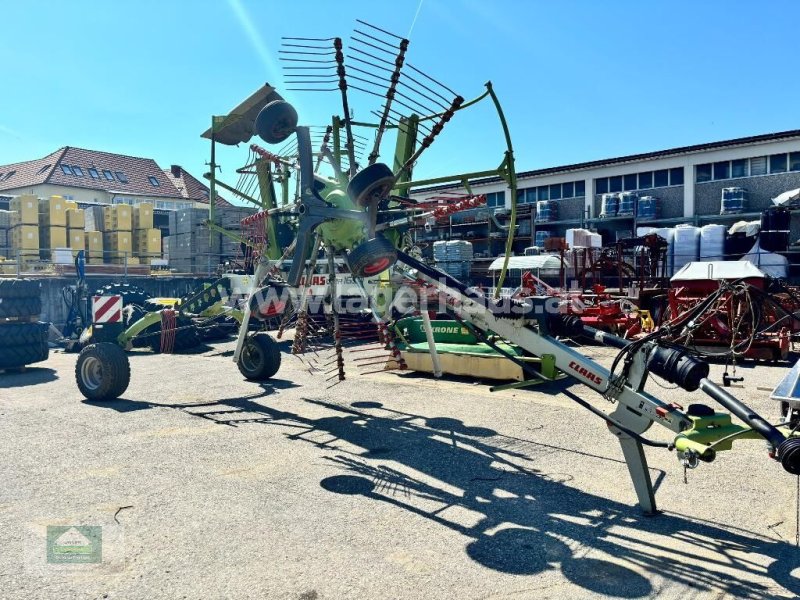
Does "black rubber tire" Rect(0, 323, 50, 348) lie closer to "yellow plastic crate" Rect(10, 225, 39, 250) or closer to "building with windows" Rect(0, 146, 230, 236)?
"yellow plastic crate" Rect(10, 225, 39, 250)

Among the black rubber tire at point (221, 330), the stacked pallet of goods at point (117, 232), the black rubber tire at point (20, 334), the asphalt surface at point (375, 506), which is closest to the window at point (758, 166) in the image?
the asphalt surface at point (375, 506)

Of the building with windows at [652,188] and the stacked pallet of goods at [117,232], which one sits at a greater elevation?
the building with windows at [652,188]

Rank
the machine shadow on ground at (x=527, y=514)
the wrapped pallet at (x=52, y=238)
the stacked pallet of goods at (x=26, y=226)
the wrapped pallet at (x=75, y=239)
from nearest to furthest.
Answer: the machine shadow on ground at (x=527, y=514) → the stacked pallet of goods at (x=26, y=226) → the wrapped pallet at (x=52, y=238) → the wrapped pallet at (x=75, y=239)

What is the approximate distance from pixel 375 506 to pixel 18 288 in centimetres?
1029

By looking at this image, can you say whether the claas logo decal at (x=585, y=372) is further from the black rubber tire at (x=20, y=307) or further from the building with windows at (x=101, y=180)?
the building with windows at (x=101, y=180)

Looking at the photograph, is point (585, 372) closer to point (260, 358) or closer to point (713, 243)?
point (260, 358)

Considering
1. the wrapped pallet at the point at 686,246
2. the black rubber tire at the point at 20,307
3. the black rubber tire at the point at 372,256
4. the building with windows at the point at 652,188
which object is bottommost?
the black rubber tire at the point at 20,307

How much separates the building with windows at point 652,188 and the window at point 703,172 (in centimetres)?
5

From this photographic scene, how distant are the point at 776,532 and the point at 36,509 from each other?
565 cm

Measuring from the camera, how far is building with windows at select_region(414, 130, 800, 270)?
28.4 metres

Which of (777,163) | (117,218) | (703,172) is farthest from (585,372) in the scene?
(703,172)

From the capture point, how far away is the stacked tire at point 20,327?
11.7 m

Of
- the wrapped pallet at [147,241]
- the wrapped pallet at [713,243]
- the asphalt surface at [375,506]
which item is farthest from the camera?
the wrapped pallet at [147,241]

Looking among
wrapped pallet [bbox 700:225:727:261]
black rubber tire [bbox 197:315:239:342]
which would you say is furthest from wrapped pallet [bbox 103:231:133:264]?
wrapped pallet [bbox 700:225:727:261]
